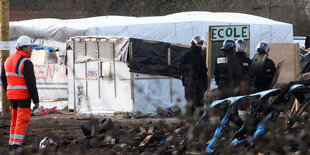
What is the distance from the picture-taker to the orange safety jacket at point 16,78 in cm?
912

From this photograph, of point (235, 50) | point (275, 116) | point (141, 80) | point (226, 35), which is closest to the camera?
point (275, 116)

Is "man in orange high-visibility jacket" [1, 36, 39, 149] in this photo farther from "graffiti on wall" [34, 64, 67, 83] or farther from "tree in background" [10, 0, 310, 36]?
"tree in background" [10, 0, 310, 36]

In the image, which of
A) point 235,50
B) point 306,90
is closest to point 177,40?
point 235,50

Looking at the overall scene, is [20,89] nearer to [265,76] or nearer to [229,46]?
[229,46]

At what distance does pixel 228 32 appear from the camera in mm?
13844

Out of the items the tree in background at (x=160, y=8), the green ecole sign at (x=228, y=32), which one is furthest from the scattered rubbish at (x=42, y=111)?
the tree in background at (x=160, y=8)

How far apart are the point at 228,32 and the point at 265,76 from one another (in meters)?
3.68

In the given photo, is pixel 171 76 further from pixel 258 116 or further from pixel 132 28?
pixel 258 116

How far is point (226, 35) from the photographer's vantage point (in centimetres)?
1366

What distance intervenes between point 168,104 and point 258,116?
11283 mm

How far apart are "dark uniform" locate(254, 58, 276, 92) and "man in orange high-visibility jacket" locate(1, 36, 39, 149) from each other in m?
3.77

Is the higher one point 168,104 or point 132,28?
point 132,28

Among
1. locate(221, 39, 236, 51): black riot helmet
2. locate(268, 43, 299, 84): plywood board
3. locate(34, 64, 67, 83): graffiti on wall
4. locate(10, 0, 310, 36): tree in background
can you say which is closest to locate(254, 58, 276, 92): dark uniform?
locate(221, 39, 236, 51): black riot helmet

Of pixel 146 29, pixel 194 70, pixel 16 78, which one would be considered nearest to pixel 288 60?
pixel 146 29
